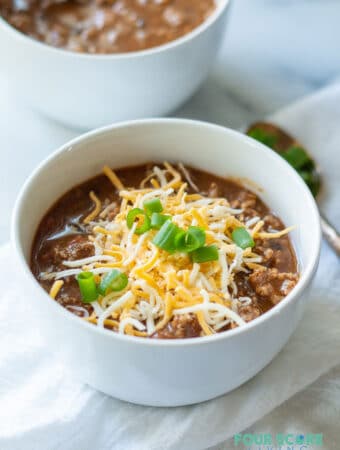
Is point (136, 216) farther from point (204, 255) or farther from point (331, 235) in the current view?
point (331, 235)

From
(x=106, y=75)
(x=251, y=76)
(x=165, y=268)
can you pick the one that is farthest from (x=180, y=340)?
(x=251, y=76)

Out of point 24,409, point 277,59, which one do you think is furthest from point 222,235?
point 277,59

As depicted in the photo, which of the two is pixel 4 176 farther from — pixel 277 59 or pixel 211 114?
pixel 277 59

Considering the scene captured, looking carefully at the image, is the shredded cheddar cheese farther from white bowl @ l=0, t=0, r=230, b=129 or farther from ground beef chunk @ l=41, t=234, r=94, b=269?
white bowl @ l=0, t=0, r=230, b=129

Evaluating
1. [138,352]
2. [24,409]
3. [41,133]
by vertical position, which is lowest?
[24,409]

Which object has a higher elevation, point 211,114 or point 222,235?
point 222,235

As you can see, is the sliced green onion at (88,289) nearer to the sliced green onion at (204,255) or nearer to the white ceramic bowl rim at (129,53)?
the sliced green onion at (204,255)
